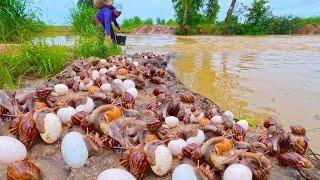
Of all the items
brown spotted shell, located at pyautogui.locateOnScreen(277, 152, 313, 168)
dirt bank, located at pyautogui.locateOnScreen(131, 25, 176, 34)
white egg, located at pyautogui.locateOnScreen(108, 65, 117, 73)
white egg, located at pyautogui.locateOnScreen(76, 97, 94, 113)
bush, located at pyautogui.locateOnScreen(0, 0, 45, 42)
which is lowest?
dirt bank, located at pyautogui.locateOnScreen(131, 25, 176, 34)

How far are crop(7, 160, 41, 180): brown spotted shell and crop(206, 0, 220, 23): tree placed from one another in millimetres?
30709

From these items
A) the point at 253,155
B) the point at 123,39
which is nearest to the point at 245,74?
the point at 123,39

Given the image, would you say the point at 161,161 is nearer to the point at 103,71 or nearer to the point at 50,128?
the point at 50,128

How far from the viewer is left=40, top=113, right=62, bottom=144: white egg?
1.98 meters

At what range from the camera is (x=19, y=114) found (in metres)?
2.23

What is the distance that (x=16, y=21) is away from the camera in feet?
23.5

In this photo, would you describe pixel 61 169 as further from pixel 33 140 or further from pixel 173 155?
pixel 173 155

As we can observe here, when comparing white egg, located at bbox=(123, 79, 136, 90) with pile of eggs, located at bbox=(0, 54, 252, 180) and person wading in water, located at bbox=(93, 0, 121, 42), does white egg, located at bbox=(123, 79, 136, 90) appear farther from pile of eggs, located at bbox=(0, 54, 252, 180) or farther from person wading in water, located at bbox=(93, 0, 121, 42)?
person wading in water, located at bbox=(93, 0, 121, 42)

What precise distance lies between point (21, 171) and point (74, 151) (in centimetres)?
26

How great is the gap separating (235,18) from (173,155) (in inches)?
1189

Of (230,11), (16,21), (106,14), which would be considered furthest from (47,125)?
(230,11)

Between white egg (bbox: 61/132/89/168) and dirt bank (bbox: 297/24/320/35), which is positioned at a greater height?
white egg (bbox: 61/132/89/168)

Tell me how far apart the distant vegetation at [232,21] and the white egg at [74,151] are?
88.3 ft

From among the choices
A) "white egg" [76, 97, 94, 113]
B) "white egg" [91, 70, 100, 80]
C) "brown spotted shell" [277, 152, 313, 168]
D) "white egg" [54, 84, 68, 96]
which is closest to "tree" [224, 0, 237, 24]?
"white egg" [91, 70, 100, 80]
